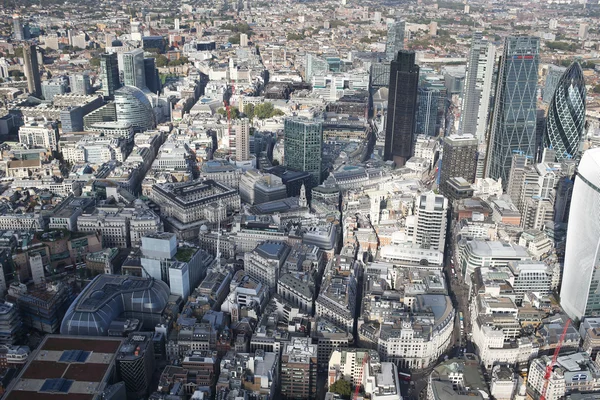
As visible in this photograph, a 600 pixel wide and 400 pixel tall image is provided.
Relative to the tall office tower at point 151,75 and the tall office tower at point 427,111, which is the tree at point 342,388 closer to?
the tall office tower at point 427,111

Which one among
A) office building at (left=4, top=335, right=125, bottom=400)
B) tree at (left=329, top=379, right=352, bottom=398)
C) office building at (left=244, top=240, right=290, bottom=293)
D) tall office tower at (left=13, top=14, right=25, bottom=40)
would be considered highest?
tall office tower at (left=13, top=14, right=25, bottom=40)

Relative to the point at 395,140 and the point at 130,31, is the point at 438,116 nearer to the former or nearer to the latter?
the point at 395,140

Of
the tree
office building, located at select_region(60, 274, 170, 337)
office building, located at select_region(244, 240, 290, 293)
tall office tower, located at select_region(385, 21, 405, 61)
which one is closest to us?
the tree

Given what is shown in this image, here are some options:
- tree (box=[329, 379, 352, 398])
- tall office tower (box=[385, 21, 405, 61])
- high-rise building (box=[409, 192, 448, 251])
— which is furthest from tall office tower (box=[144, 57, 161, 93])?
tree (box=[329, 379, 352, 398])

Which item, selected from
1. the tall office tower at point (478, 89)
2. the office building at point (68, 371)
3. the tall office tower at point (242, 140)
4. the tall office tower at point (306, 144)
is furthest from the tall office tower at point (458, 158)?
the office building at point (68, 371)

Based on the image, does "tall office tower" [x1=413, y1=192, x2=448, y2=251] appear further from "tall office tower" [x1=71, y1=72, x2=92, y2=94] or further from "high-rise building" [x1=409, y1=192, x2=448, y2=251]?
"tall office tower" [x1=71, y1=72, x2=92, y2=94]

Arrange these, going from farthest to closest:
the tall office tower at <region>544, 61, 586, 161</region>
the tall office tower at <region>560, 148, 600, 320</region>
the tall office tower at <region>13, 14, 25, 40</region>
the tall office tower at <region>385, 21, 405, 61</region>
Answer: the tall office tower at <region>13, 14, 25, 40</region> → the tall office tower at <region>385, 21, 405, 61</region> → the tall office tower at <region>544, 61, 586, 161</region> → the tall office tower at <region>560, 148, 600, 320</region>

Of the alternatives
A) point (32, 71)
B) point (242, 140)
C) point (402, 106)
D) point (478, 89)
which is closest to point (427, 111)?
point (478, 89)
